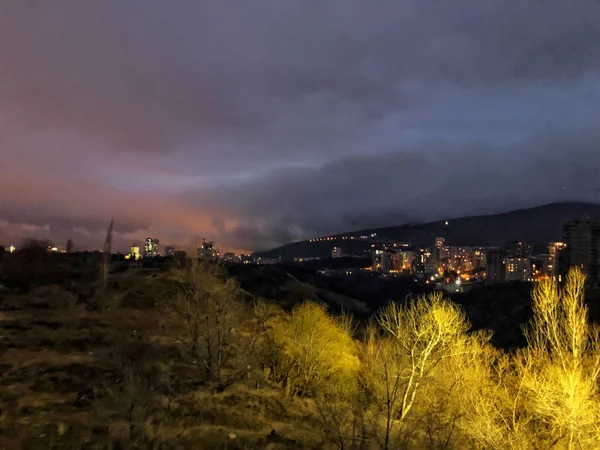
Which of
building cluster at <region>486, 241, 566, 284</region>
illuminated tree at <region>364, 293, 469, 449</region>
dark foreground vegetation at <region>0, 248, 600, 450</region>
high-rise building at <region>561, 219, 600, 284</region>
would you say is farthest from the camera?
building cluster at <region>486, 241, 566, 284</region>

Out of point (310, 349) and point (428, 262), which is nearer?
point (310, 349)

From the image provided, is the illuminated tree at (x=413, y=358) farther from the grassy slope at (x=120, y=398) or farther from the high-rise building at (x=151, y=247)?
the high-rise building at (x=151, y=247)

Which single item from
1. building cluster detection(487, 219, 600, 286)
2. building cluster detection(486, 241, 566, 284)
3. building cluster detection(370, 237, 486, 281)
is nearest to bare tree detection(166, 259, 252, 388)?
building cluster detection(487, 219, 600, 286)

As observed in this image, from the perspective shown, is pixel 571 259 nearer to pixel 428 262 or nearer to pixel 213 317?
pixel 428 262

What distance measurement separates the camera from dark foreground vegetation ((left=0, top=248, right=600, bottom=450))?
18.2 meters

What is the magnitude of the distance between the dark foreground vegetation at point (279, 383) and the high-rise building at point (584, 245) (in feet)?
338

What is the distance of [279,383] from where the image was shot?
29.3 m

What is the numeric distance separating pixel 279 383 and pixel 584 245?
116252 mm

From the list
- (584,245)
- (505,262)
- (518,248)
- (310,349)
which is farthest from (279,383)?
(518,248)

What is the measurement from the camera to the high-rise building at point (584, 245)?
4522 inches

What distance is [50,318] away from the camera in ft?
119

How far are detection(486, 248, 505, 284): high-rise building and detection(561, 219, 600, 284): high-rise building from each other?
87.1 feet

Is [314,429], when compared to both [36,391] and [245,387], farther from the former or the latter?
[36,391]

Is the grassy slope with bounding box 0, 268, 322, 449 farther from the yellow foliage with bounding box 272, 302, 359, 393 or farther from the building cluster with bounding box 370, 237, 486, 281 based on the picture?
the building cluster with bounding box 370, 237, 486, 281
